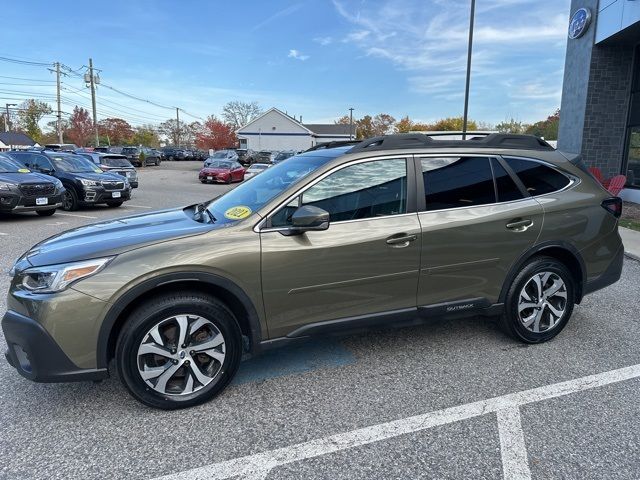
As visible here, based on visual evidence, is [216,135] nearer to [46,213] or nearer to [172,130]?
[172,130]

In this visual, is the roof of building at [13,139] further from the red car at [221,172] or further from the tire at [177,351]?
the tire at [177,351]

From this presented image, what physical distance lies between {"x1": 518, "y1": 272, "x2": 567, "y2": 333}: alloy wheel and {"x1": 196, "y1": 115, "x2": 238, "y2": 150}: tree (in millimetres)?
77468

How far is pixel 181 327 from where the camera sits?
8.95 feet

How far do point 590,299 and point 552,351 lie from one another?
1824 millimetres

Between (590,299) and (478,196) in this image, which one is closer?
(478,196)

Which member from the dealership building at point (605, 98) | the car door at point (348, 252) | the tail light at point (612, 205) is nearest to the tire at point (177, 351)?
the car door at point (348, 252)

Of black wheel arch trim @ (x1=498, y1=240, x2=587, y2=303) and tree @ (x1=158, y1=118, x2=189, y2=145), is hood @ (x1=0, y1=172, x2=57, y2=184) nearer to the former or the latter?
black wheel arch trim @ (x1=498, y1=240, x2=587, y2=303)

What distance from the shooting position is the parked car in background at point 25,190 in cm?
980

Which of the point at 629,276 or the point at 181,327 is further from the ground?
the point at 181,327

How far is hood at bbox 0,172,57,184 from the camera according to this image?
9.90 m

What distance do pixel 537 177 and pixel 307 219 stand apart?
7.37 ft

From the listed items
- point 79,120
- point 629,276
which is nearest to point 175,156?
point 79,120

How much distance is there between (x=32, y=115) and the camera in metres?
80.6

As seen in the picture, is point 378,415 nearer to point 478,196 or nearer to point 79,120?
point 478,196
